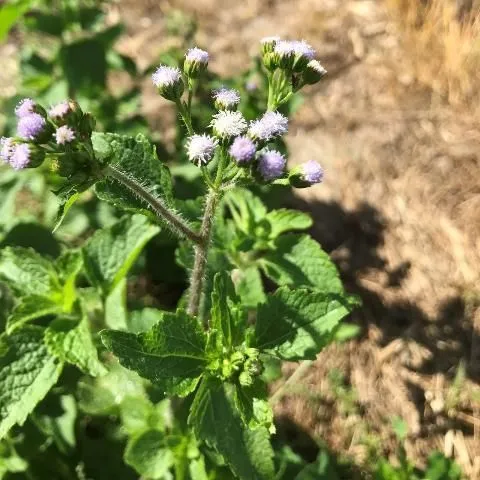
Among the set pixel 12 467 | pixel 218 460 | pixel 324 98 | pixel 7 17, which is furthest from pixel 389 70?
pixel 12 467

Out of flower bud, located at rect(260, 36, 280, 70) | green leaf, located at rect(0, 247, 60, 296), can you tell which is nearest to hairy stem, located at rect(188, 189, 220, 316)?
flower bud, located at rect(260, 36, 280, 70)

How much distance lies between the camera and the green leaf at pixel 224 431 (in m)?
2.82

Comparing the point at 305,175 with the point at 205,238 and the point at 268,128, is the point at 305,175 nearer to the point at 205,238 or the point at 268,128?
the point at 268,128

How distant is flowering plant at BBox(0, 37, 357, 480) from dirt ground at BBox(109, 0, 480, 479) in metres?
0.92

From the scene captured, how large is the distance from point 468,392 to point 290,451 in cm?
119

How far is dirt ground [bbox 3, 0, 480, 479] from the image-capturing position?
431cm

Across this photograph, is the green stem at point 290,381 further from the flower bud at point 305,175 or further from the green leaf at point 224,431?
the flower bud at point 305,175

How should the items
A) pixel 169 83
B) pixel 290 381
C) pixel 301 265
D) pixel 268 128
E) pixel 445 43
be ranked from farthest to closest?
pixel 445 43 → pixel 290 381 → pixel 301 265 → pixel 169 83 → pixel 268 128

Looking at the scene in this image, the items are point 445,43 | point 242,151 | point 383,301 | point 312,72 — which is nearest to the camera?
point 242,151

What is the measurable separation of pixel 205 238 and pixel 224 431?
0.80m

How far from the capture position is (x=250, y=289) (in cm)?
354

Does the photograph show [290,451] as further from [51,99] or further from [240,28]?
[240,28]

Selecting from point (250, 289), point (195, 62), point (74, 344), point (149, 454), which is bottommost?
point (149, 454)

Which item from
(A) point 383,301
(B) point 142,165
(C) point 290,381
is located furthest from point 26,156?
(A) point 383,301
